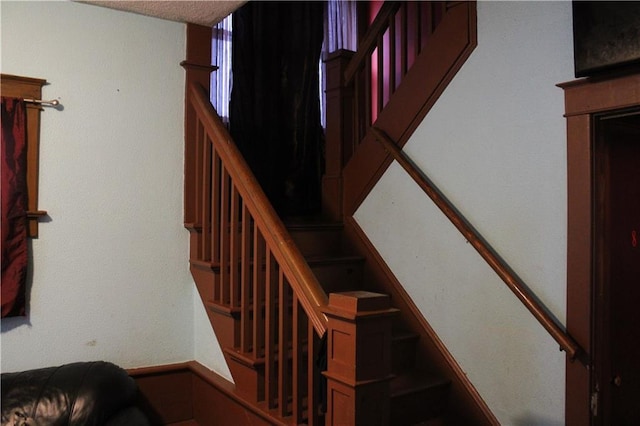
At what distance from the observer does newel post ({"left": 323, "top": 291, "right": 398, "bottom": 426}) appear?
5.55 ft

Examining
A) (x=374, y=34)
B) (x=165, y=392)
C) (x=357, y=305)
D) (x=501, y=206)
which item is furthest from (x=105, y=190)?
(x=501, y=206)

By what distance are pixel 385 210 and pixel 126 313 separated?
152 cm

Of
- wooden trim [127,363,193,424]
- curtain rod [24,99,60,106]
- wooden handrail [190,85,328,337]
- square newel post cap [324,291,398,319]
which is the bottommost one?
wooden trim [127,363,193,424]

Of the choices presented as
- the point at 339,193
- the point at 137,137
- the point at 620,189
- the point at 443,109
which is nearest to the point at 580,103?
the point at 620,189

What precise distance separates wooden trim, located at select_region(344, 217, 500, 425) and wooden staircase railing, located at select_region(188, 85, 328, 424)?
1.93 ft

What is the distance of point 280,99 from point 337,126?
1.96 ft

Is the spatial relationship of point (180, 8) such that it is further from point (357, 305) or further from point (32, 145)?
point (357, 305)

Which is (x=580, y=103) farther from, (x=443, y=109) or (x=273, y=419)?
(x=273, y=419)

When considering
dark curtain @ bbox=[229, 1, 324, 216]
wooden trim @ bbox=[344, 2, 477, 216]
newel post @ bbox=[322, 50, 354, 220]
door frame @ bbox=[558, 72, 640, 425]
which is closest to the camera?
door frame @ bbox=[558, 72, 640, 425]

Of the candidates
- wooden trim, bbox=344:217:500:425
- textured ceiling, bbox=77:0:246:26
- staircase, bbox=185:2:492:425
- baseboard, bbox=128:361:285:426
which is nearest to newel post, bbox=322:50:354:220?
staircase, bbox=185:2:492:425

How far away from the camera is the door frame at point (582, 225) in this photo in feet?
7.06

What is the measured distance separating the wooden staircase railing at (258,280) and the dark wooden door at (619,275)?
1.20 metres

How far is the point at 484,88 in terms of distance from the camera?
262cm

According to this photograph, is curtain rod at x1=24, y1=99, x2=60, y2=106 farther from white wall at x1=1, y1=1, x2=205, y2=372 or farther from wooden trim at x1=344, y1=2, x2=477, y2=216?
wooden trim at x1=344, y1=2, x2=477, y2=216
